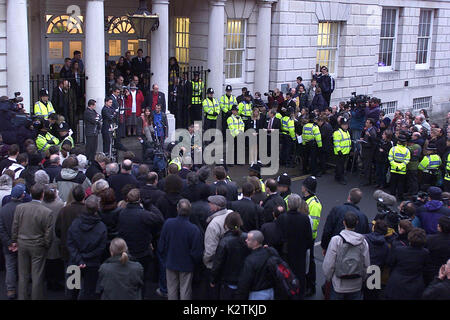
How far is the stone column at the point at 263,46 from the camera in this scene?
19.7 m

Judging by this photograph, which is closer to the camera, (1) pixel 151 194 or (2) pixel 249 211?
(2) pixel 249 211

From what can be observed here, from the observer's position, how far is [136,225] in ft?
25.7

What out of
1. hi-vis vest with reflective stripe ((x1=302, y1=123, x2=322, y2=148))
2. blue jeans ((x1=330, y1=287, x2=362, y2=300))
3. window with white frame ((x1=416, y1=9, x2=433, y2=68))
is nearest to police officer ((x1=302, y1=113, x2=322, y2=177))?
hi-vis vest with reflective stripe ((x1=302, y1=123, x2=322, y2=148))

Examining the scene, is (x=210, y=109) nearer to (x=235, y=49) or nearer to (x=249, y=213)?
(x=235, y=49)

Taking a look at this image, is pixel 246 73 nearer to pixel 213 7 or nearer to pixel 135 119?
pixel 213 7

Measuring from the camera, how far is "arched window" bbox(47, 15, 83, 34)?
18.2 meters

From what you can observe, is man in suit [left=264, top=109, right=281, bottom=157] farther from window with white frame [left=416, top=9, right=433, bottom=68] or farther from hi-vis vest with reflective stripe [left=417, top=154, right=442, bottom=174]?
window with white frame [left=416, top=9, right=433, bottom=68]

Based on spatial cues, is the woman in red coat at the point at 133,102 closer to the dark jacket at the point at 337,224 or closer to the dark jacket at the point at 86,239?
the dark jacket at the point at 86,239

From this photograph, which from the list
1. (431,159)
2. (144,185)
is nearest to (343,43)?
(431,159)

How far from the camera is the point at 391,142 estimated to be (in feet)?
47.5

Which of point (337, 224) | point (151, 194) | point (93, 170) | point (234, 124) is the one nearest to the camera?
point (337, 224)

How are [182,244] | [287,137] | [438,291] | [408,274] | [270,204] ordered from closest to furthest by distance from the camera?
[438,291] < [408,274] < [182,244] < [270,204] < [287,137]

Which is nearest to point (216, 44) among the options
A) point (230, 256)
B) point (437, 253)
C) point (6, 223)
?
point (6, 223)

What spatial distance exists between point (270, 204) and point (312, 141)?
7.40 meters
